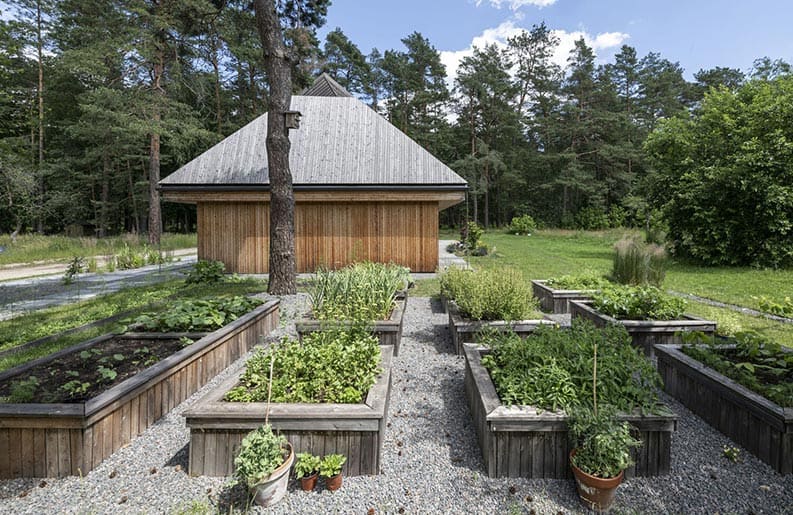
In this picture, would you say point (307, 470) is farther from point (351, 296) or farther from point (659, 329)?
point (659, 329)

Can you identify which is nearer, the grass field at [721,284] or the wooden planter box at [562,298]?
the grass field at [721,284]

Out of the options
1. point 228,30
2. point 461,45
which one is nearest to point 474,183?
point 461,45

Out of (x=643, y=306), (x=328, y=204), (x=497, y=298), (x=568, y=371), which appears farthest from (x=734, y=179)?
(x=568, y=371)

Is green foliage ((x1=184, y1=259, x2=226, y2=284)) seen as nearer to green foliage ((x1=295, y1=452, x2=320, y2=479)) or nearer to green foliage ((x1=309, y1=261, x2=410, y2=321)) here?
green foliage ((x1=309, y1=261, x2=410, y2=321))

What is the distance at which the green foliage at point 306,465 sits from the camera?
6.33 feet

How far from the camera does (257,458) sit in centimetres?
176

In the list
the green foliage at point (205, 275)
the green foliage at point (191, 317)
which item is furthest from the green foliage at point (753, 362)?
the green foliage at point (205, 275)

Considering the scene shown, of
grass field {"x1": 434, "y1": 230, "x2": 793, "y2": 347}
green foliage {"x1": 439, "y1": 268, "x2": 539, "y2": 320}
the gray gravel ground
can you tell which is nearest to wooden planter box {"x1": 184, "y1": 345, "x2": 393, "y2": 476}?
the gray gravel ground

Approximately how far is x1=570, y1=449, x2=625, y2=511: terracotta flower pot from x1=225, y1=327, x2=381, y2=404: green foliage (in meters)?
1.27

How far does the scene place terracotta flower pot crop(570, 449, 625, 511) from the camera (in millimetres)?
1754

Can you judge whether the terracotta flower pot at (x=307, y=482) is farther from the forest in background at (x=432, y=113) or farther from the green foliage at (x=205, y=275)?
the forest in background at (x=432, y=113)

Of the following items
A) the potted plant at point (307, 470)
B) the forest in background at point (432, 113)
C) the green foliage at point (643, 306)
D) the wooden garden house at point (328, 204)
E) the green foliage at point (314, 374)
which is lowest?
the potted plant at point (307, 470)

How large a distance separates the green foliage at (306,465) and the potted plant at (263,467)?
0.08 meters

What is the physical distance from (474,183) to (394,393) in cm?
2680
